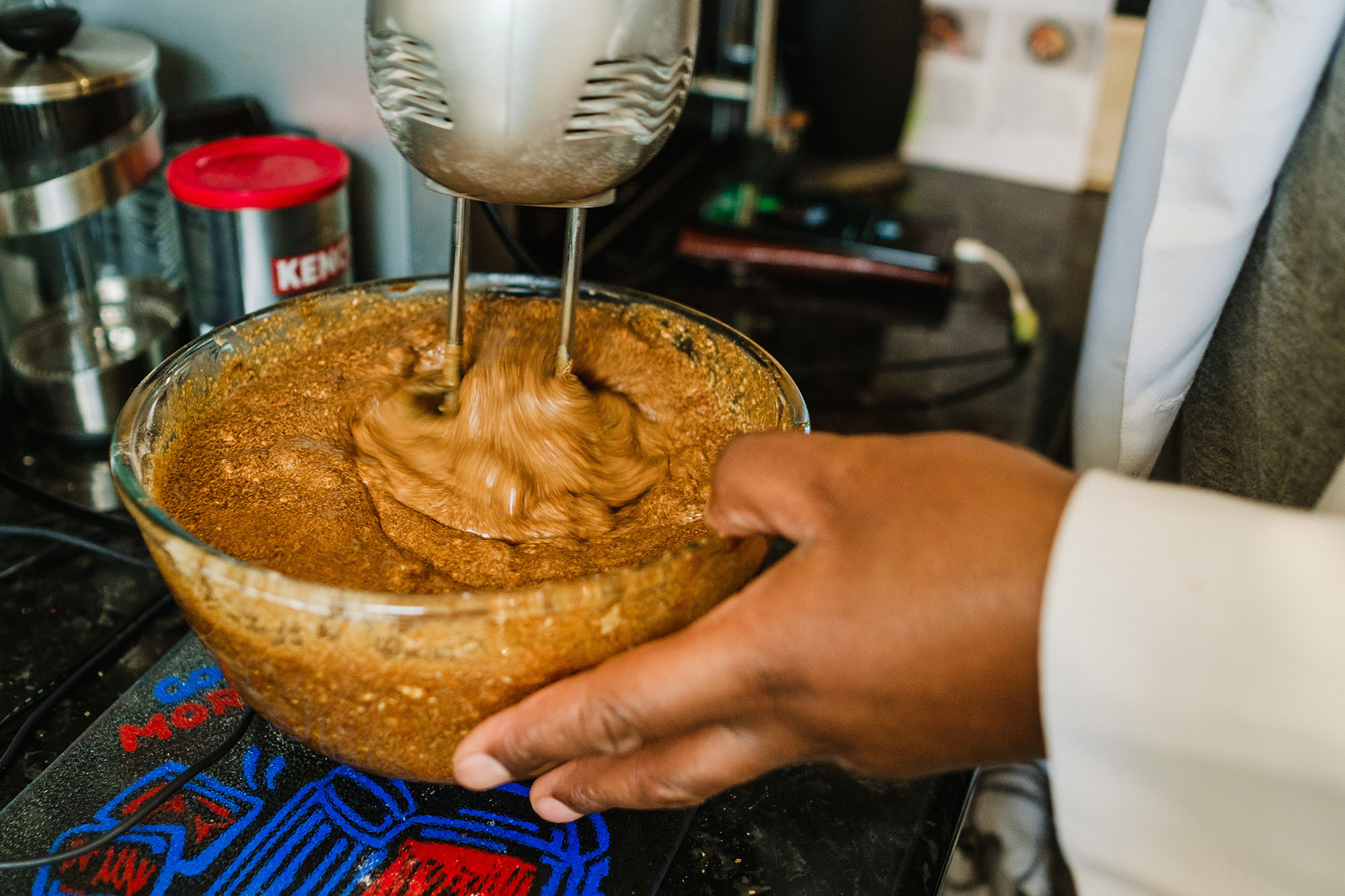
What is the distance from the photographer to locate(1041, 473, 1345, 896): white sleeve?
390mm

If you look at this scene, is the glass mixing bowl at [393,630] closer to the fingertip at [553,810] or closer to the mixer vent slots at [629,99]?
the fingertip at [553,810]

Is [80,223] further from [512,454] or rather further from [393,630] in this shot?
[393,630]

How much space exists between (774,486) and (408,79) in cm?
24

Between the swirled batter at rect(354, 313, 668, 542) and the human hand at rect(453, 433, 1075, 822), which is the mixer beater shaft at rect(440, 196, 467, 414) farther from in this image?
the human hand at rect(453, 433, 1075, 822)

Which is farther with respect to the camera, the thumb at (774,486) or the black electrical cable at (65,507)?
the black electrical cable at (65,507)

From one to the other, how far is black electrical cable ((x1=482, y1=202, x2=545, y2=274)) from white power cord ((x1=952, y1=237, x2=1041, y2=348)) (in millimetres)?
574

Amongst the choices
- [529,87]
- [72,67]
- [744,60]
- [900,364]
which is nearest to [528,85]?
[529,87]

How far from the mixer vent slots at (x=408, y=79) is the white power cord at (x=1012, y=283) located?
0.87m

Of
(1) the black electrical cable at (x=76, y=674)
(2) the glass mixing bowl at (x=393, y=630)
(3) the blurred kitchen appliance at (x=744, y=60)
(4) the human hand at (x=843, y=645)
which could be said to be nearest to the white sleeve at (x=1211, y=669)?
(4) the human hand at (x=843, y=645)

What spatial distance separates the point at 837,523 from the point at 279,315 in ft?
1.38

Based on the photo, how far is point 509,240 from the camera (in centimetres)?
90

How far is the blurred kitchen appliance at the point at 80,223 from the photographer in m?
0.76

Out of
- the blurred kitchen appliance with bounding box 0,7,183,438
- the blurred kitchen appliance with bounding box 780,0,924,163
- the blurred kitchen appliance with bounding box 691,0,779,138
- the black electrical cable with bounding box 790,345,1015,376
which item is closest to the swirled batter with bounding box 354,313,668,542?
the blurred kitchen appliance with bounding box 0,7,183,438

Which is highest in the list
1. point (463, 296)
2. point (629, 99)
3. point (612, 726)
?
point (629, 99)
